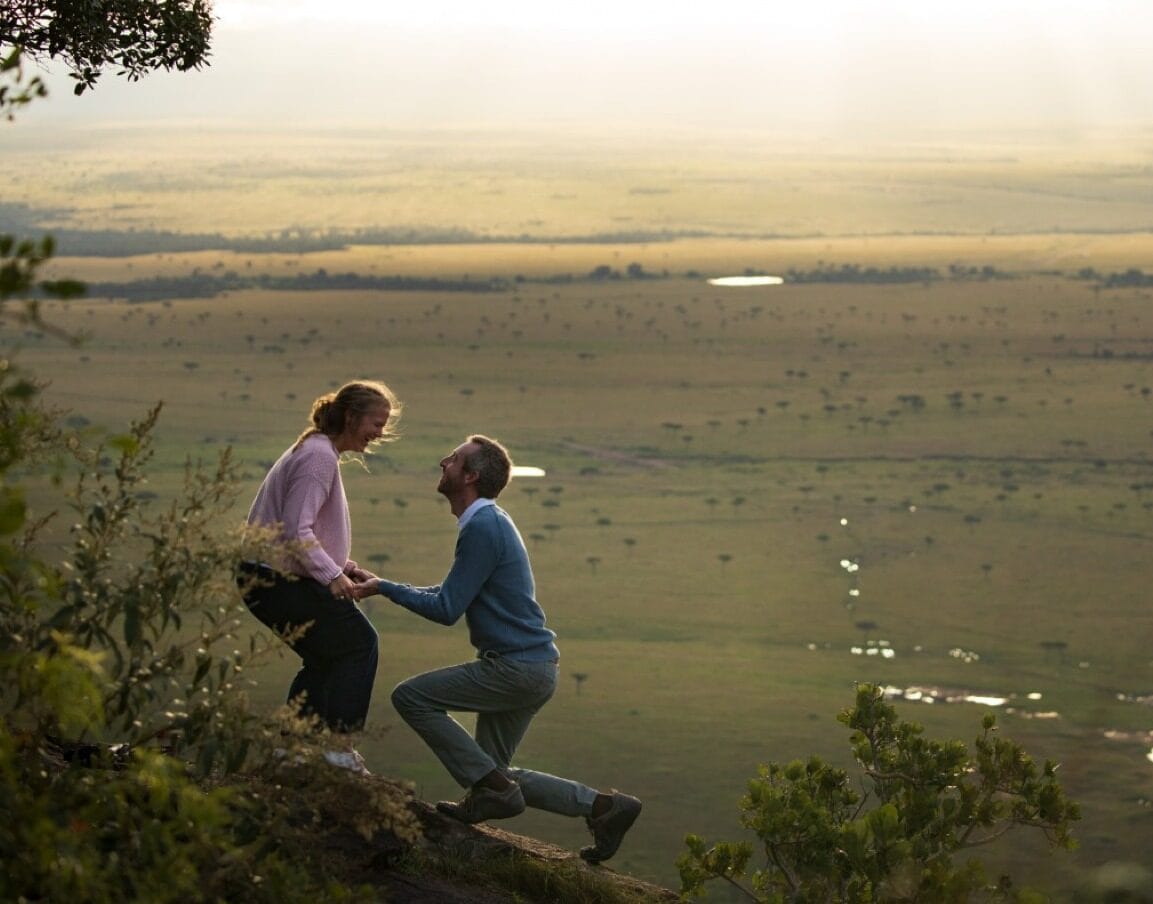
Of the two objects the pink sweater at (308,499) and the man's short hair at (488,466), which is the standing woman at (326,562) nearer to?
the pink sweater at (308,499)

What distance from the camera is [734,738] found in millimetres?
57781

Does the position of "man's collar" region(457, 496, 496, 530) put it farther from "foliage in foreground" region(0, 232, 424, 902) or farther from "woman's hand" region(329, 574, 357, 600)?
"foliage in foreground" region(0, 232, 424, 902)

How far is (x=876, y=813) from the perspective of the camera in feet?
23.9

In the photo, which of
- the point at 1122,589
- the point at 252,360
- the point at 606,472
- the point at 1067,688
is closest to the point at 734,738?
the point at 1067,688

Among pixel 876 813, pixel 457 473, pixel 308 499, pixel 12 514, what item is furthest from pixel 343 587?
pixel 12 514

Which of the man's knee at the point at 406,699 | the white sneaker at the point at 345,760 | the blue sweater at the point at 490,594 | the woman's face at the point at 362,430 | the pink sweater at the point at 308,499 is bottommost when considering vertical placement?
the man's knee at the point at 406,699

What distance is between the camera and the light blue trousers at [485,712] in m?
7.59

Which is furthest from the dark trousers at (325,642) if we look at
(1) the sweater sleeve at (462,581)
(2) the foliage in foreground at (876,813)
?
(2) the foliage in foreground at (876,813)

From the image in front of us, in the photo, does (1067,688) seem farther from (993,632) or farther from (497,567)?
Answer: (497,567)

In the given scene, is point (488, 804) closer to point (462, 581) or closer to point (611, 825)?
point (611, 825)

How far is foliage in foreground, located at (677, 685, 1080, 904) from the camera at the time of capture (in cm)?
738

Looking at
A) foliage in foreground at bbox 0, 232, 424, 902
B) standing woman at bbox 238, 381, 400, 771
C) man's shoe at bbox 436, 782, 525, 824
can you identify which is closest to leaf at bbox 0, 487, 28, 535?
foliage in foreground at bbox 0, 232, 424, 902

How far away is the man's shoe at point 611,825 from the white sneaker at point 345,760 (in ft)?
4.05

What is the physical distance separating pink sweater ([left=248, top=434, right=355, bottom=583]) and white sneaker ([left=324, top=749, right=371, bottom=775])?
2.19 feet
